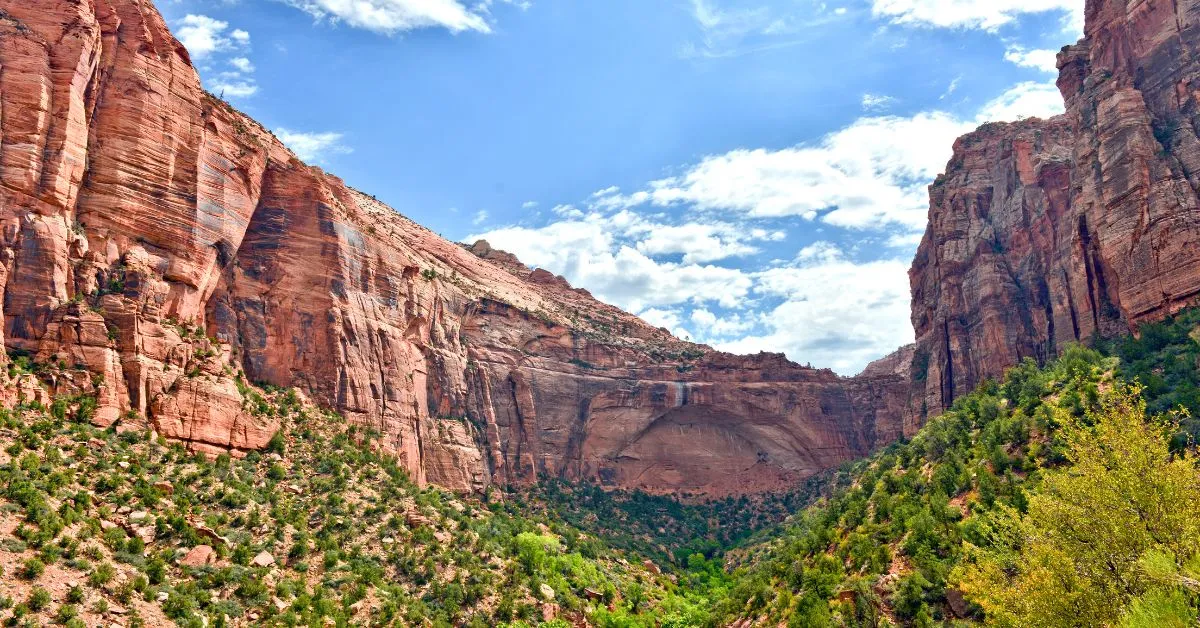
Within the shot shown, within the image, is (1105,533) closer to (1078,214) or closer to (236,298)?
(1078,214)

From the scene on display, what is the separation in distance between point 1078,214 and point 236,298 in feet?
197

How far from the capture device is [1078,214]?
2135 inches

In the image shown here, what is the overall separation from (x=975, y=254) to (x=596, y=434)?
4728 cm

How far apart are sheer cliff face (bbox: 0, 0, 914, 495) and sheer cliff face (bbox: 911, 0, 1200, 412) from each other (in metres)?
15.3

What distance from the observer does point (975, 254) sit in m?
77.3

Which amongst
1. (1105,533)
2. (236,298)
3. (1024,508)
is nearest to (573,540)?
(236,298)

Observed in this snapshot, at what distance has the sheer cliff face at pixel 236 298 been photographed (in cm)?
3653

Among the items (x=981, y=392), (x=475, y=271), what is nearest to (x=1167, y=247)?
(x=981, y=392)

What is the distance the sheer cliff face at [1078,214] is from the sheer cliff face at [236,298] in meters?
15.3

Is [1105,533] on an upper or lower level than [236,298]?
lower

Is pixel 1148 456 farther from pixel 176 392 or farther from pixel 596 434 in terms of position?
pixel 596 434

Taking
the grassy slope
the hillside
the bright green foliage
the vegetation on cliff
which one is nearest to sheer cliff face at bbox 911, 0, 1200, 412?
the hillside

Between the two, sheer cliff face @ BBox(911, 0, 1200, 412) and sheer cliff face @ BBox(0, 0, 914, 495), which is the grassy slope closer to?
sheer cliff face @ BBox(0, 0, 914, 495)

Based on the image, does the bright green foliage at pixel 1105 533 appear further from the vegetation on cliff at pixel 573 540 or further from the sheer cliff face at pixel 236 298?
the sheer cliff face at pixel 236 298
